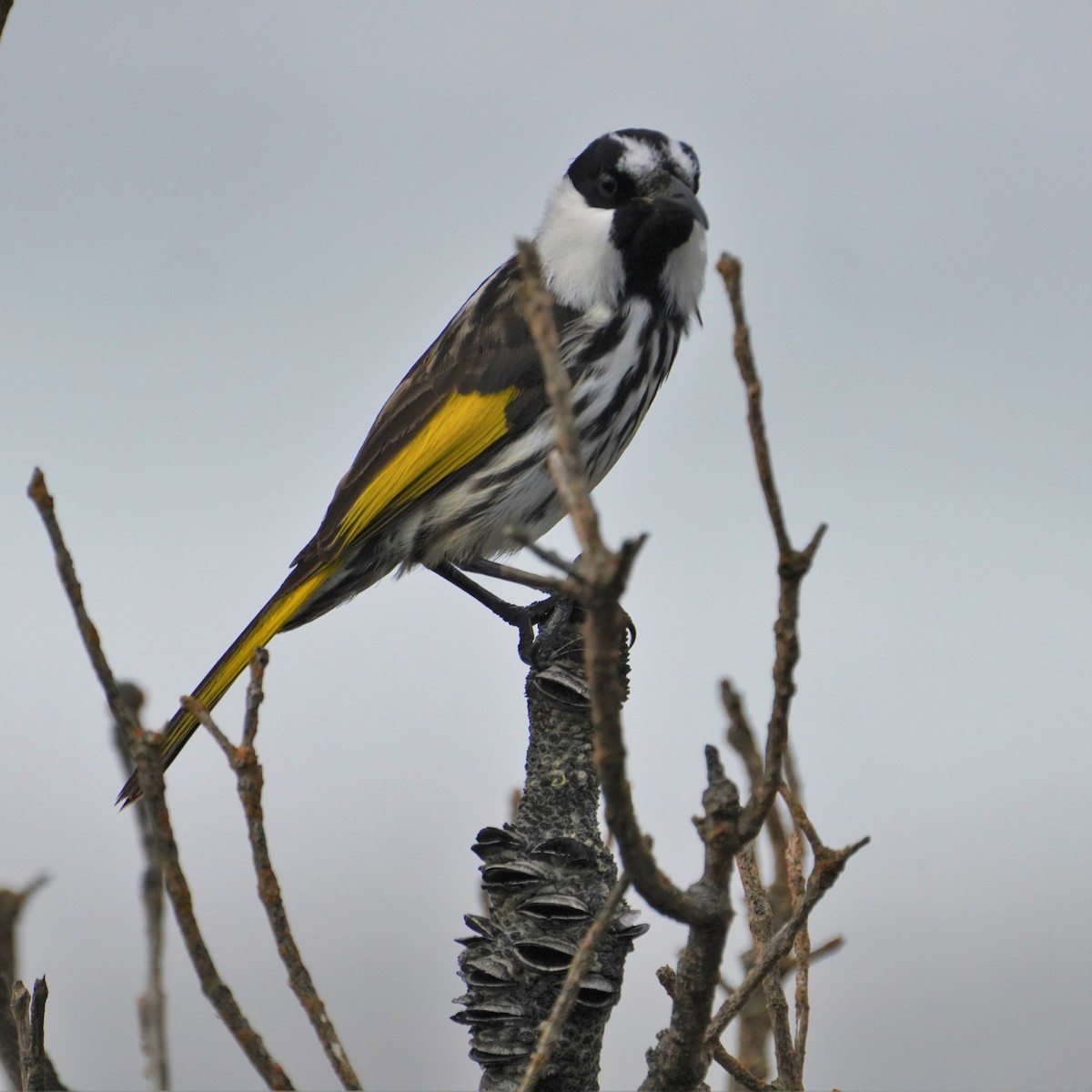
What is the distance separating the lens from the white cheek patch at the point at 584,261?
4.14m

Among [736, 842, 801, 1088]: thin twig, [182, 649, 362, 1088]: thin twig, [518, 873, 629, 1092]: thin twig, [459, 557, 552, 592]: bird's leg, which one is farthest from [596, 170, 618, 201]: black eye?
[518, 873, 629, 1092]: thin twig

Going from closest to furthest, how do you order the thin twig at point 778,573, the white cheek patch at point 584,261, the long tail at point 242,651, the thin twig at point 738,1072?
the thin twig at point 778,573 < the thin twig at point 738,1072 < the long tail at point 242,651 < the white cheek patch at point 584,261

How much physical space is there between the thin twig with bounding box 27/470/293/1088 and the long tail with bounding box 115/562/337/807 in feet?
5.38

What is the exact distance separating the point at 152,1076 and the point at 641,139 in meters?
3.31

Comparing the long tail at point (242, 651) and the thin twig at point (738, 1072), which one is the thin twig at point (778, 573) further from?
the long tail at point (242, 651)

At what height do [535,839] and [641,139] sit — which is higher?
[641,139]

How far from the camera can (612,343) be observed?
13.5ft

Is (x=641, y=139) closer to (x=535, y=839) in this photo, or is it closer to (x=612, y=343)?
(x=612, y=343)

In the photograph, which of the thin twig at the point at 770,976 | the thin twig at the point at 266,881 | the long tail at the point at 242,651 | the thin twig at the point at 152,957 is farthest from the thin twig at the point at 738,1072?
the long tail at the point at 242,651

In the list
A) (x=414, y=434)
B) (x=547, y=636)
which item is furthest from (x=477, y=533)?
(x=547, y=636)

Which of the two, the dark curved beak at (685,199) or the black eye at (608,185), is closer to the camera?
the dark curved beak at (685,199)

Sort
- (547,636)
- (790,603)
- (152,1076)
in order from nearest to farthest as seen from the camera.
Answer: (152,1076) → (790,603) → (547,636)

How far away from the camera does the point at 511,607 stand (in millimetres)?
3920

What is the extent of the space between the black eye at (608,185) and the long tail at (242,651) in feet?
4.77
